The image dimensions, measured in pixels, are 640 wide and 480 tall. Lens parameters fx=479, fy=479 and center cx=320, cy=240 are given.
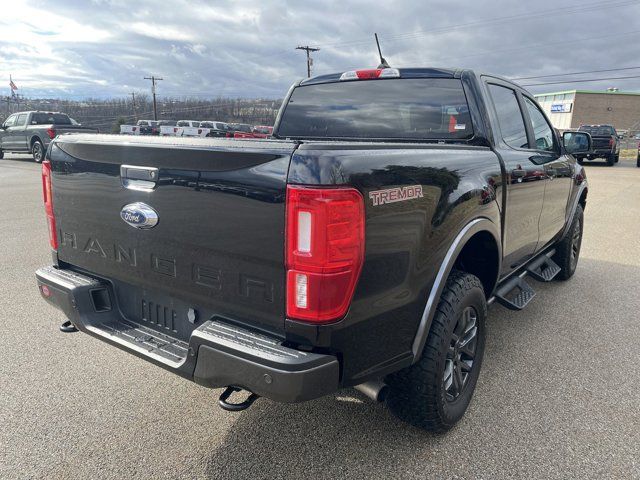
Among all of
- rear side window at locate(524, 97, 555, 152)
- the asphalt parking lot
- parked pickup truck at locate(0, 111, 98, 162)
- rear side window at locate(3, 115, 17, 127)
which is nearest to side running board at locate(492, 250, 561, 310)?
the asphalt parking lot

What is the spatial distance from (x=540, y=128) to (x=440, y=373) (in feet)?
9.11

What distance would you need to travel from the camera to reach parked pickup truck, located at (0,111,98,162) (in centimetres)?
1742

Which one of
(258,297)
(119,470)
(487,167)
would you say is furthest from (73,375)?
(487,167)

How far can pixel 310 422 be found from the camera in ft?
8.57

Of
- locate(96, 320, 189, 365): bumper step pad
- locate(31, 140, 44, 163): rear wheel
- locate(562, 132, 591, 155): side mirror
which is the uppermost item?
locate(562, 132, 591, 155): side mirror

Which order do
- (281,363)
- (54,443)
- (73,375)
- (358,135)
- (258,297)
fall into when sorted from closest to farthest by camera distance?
(281,363) < (258,297) < (54,443) < (73,375) < (358,135)

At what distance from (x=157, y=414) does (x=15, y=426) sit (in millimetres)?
713

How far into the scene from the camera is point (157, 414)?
2.67m

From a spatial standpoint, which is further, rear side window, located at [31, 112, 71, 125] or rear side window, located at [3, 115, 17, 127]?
rear side window, located at [3, 115, 17, 127]

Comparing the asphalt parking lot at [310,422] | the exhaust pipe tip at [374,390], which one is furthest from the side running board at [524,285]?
the exhaust pipe tip at [374,390]

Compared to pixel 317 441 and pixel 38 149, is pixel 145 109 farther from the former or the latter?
pixel 317 441

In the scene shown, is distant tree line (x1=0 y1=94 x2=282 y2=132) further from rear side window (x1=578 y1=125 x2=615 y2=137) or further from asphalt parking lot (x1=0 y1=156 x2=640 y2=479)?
asphalt parking lot (x1=0 y1=156 x2=640 y2=479)

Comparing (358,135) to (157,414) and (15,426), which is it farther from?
(15,426)

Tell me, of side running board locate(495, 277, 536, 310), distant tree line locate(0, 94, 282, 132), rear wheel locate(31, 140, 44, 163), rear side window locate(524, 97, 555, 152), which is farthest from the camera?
distant tree line locate(0, 94, 282, 132)
